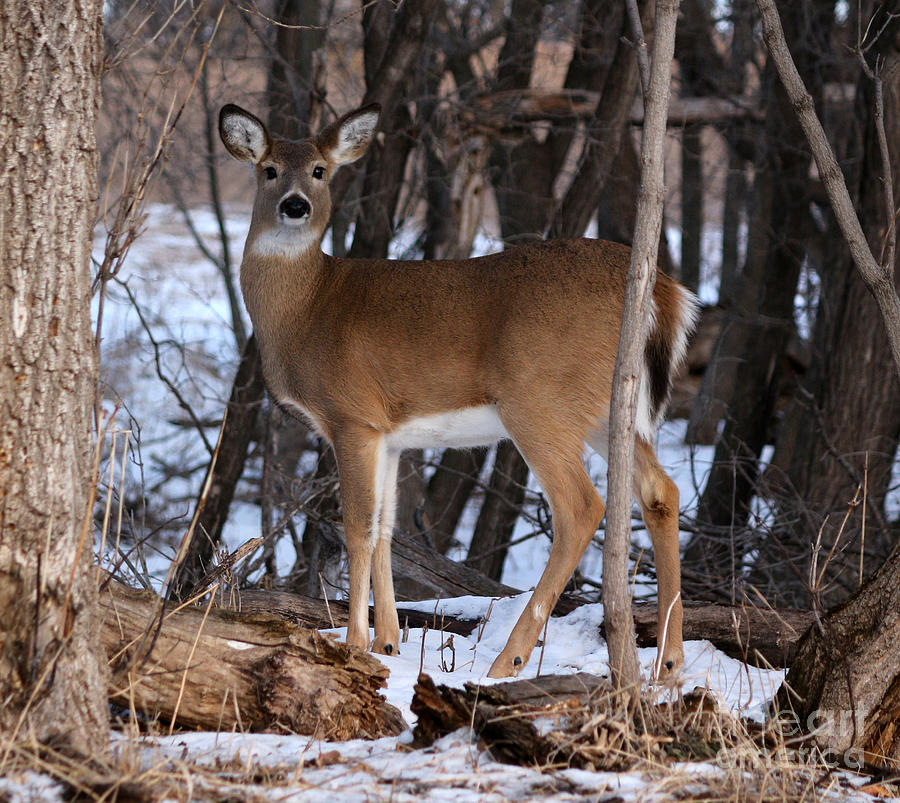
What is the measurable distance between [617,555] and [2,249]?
2024mm

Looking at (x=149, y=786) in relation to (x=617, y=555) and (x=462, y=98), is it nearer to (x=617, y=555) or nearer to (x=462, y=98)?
(x=617, y=555)

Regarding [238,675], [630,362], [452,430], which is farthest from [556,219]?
[238,675]

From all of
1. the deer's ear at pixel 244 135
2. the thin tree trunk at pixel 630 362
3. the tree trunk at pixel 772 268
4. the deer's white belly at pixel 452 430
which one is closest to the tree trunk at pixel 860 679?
the thin tree trunk at pixel 630 362

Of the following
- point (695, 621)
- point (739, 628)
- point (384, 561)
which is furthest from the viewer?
A: point (384, 561)

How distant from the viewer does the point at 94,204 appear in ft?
10.5

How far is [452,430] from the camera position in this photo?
519 cm

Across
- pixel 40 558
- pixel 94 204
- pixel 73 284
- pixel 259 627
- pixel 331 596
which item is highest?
pixel 94 204

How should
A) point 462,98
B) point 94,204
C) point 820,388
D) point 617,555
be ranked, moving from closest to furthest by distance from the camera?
point 94,204 < point 617,555 < point 820,388 < point 462,98

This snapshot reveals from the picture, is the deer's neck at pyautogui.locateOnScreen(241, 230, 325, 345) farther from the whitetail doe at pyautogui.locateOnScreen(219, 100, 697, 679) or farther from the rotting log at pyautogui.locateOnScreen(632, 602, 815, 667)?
the rotting log at pyautogui.locateOnScreen(632, 602, 815, 667)

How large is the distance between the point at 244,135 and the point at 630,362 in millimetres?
3169

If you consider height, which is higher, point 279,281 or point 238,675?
point 279,281

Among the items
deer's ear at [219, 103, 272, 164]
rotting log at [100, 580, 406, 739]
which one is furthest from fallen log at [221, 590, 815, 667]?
deer's ear at [219, 103, 272, 164]

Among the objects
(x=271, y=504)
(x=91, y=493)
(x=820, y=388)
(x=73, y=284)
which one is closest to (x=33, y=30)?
(x=73, y=284)

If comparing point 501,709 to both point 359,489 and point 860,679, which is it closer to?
point 860,679
